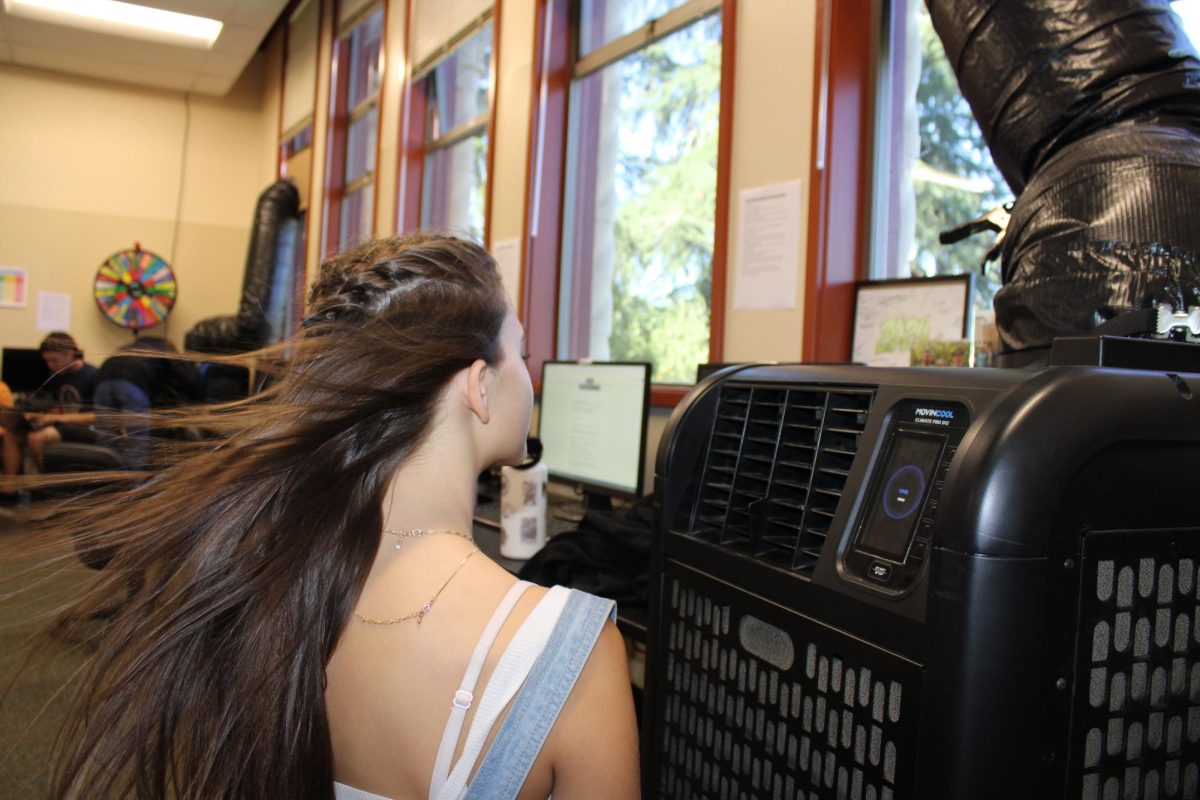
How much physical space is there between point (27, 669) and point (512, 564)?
110cm

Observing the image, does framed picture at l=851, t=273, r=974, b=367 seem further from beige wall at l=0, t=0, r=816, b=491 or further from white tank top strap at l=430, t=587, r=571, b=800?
beige wall at l=0, t=0, r=816, b=491

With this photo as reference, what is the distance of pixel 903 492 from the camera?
1.86 feet

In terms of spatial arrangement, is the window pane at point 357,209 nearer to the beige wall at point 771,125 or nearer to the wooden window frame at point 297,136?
the wooden window frame at point 297,136

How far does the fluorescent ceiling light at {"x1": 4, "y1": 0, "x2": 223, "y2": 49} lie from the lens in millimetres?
5773

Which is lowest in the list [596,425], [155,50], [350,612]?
[350,612]

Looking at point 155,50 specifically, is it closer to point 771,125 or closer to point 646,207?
point 646,207

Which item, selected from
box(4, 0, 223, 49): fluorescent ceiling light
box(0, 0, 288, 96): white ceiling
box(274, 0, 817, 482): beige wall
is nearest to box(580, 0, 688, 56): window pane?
box(274, 0, 817, 482): beige wall

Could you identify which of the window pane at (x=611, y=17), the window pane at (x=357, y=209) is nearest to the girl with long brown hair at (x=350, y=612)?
the window pane at (x=611, y=17)

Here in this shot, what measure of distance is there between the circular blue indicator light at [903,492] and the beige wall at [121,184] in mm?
7424

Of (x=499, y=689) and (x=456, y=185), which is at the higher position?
(x=456, y=185)

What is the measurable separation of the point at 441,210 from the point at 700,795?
173 inches

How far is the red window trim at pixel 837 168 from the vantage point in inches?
81.2

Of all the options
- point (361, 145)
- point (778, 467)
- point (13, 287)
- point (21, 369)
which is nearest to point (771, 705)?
point (778, 467)

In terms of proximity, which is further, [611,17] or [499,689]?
[611,17]
